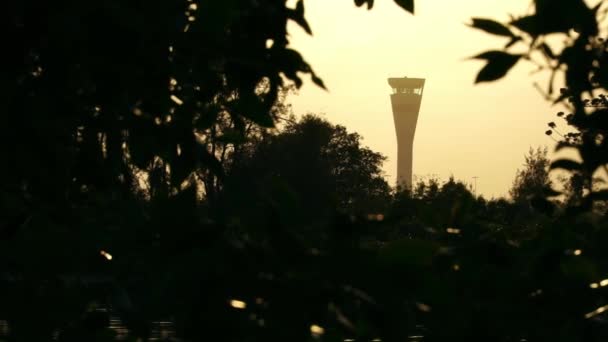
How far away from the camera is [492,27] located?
2.12 metres

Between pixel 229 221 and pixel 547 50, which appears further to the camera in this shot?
pixel 547 50

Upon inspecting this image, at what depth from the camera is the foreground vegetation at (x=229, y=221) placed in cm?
169

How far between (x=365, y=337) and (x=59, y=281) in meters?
0.91

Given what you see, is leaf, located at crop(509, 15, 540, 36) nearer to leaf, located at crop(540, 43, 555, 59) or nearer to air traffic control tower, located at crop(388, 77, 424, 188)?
leaf, located at crop(540, 43, 555, 59)

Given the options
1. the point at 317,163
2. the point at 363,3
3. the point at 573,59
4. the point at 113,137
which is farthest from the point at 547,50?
the point at 317,163

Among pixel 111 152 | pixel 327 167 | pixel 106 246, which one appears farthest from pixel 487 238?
pixel 327 167

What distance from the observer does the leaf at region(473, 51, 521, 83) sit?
6.97 feet

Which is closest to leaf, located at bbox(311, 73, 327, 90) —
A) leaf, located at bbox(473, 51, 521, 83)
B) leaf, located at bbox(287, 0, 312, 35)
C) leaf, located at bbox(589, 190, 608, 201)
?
leaf, located at bbox(287, 0, 312, 35)

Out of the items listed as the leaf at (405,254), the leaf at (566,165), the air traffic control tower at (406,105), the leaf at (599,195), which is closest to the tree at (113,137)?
the leaf at (405,254)

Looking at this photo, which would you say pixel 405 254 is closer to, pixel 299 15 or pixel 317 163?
pixel 299 15

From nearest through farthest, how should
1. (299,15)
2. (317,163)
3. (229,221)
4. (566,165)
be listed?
(229,221) → (566,165) → (299,15) → (317,163)

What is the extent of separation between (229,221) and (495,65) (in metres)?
0.78

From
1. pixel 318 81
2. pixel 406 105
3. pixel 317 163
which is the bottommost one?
pixel 318 81

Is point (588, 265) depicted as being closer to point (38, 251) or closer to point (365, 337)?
point (365, 337)
